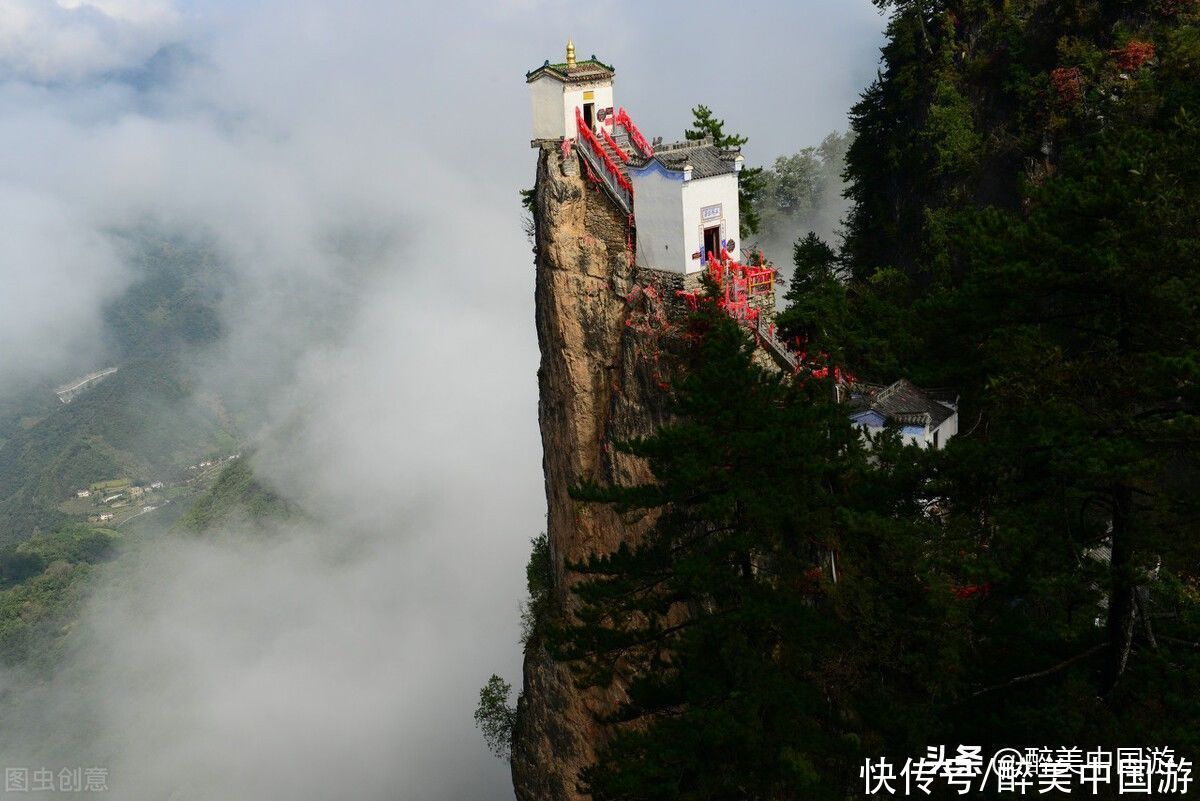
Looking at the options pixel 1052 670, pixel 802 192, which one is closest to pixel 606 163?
pixel 1052 670

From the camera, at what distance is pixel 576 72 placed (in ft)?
102

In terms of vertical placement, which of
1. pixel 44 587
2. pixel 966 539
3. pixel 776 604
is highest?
pixel 966 539

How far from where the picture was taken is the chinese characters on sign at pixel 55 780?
4171 inches

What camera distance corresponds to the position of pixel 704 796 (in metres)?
16.6

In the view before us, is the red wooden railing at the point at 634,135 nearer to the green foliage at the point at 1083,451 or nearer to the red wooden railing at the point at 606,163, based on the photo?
the red wooden railing at the point at 606,163

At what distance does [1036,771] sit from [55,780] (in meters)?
118

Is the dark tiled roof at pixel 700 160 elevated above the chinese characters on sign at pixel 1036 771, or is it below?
above

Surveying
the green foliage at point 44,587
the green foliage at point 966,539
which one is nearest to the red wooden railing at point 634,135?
the green foliage at point 966,539

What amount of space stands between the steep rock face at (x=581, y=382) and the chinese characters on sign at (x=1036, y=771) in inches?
512

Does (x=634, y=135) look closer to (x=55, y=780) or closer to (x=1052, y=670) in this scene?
(x=1052, y=670)

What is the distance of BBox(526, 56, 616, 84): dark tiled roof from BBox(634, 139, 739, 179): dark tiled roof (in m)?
4.09

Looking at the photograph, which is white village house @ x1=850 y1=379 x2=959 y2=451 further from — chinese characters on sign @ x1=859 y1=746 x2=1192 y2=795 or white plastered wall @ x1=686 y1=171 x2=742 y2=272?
chinese characters on sign @ x1=859 y1=746 x2=1192 y2=795

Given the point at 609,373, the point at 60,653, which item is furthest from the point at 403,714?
the point at 609,373

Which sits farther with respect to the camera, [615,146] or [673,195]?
[615,146]
